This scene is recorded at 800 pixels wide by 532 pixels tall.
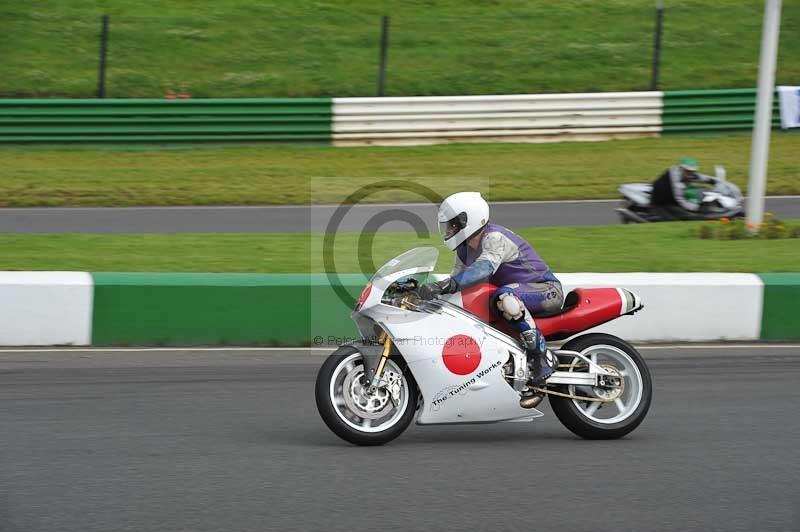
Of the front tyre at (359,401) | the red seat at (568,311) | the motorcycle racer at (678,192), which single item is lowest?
the front tyre at (359,401)

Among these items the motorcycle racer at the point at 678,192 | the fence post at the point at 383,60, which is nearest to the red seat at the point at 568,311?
the motorcycle racer at the point at 678,192

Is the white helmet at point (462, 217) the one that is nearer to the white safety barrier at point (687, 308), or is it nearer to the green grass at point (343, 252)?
the white safety barrier at point (687, 308)

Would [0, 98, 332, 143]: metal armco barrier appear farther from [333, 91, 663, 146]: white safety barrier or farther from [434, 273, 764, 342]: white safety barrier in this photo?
[434, 273, 764, 342]: white safety barrier

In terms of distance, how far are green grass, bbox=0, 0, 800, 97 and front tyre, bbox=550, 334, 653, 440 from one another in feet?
59.1

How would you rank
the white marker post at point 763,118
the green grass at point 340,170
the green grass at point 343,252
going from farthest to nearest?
the green grass at point 340,170, the white marker post at point 763,118, the green grass at point 343,252

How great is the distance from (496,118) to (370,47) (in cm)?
508

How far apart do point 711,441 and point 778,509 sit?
1284mm

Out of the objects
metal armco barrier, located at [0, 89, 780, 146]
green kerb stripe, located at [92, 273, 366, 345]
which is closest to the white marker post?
green kerb stripe, located at [92, 273, 366, 345]

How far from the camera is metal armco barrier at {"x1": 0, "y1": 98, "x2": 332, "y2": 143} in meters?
21.4

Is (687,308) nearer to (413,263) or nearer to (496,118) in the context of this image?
(413,263)

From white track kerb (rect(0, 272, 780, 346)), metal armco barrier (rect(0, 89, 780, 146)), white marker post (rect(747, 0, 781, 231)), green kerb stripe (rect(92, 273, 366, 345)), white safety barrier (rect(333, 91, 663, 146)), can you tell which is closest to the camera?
green kerb stripe (rect(92, 273, 366, 345))

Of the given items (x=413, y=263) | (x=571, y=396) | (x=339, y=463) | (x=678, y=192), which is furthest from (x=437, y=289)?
(x=678, y=192)

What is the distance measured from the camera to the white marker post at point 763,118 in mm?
13969

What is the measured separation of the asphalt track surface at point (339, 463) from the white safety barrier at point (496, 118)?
13908 millimetres
